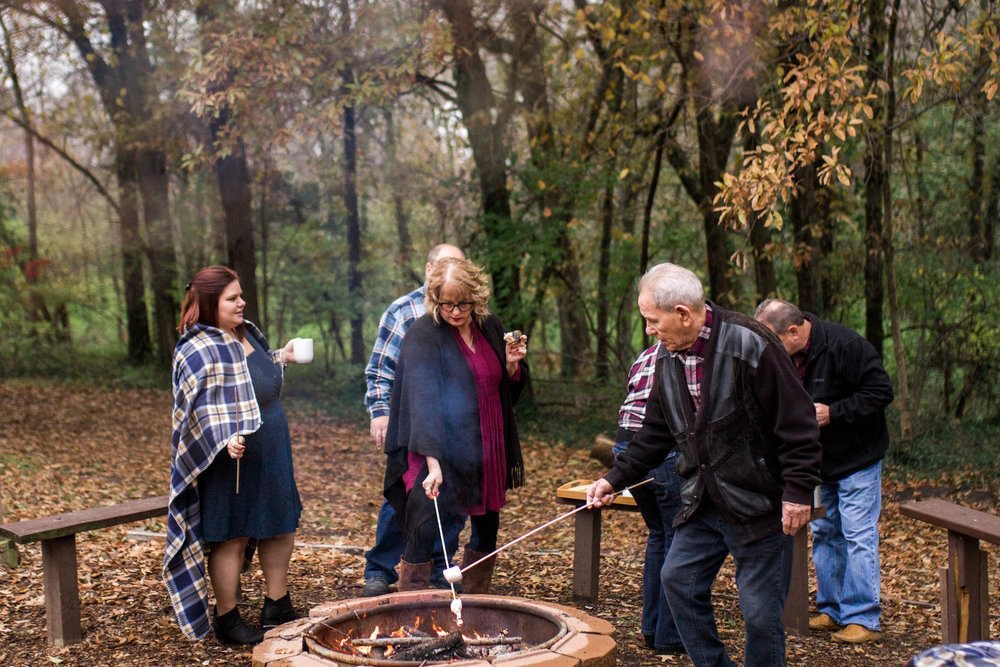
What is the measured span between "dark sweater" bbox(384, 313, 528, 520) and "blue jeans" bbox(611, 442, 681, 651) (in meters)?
0.73

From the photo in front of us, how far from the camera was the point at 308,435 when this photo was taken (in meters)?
12.6

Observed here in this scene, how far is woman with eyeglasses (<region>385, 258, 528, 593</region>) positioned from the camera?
431 cm

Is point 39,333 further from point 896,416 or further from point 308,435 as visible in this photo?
point 896,416

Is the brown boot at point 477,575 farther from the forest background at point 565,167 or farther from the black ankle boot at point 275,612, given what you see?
the forest background at point 565,167

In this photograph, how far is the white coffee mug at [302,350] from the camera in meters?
4.68

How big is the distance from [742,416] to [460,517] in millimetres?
1644

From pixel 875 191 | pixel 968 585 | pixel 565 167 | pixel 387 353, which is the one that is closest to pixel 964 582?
pixel 968 585

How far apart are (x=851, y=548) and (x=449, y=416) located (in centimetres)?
218

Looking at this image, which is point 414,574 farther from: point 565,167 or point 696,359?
point 565,167

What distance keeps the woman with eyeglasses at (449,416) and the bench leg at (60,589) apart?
1640mm

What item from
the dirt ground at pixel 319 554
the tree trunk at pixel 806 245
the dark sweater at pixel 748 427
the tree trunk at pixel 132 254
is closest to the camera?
the dark sweater at pixel 748 427

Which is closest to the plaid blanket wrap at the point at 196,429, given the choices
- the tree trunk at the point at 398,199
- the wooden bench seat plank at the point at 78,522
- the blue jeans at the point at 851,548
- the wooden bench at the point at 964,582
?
the wooden bench seat plank at the point at 78,522

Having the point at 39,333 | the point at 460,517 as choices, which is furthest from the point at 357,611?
the point at 39,333

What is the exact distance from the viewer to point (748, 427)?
11.1 feet
